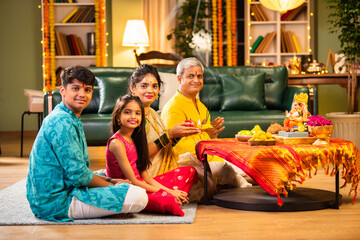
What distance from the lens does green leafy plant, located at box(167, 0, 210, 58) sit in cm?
749

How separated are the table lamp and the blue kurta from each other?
480 cm

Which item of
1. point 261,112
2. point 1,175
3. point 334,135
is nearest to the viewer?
point 1,175

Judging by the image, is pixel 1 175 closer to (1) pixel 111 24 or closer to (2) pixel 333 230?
(2) pixel 333 230

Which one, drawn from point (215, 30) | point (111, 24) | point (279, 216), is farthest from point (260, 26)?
point (279, 216)

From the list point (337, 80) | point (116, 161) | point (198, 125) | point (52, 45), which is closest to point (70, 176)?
point (116, 161)

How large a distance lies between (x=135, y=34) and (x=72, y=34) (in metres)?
1.00

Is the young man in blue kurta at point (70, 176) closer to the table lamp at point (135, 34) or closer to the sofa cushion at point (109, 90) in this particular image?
the sofa cushion at point (109, 90)

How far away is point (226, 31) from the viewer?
774 cm

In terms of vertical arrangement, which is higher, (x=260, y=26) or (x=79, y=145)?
(x=260, y=26)

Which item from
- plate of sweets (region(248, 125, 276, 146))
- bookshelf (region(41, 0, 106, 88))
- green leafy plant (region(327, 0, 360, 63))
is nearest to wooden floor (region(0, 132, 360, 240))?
plate of sweets (region(248, 125, 276, 146))

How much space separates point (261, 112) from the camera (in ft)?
15.7

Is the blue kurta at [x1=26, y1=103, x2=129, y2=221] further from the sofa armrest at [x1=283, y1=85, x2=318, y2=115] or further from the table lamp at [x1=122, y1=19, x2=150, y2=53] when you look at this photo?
the table lamp at [x1=122, y1=19, x2=150, y2=53]

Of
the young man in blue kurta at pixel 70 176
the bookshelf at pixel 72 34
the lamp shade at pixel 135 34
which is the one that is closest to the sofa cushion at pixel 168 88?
the young man in blue kurta at pixel 70 176

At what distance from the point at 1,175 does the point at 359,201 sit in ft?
8.86
